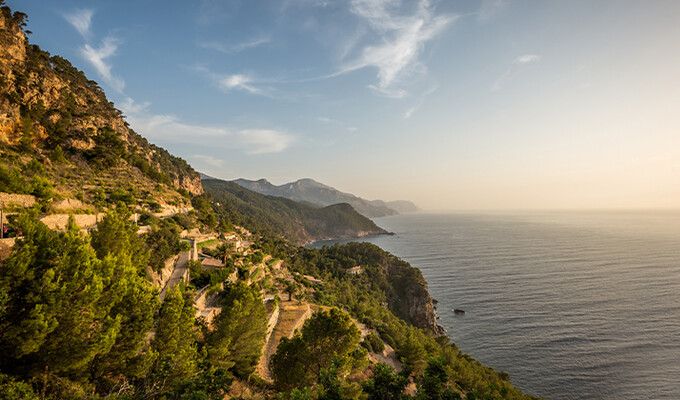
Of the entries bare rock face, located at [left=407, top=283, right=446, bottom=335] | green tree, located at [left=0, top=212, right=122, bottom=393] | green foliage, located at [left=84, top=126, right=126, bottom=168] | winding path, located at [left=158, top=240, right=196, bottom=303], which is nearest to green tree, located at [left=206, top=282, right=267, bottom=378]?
green tree, located at [left=0, top=212, right=122, bottom=393]

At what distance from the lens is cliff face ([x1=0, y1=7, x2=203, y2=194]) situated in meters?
37.2

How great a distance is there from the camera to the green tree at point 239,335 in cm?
1584

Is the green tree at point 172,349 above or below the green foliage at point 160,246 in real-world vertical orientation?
below

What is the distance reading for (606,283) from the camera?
6469 centimetres

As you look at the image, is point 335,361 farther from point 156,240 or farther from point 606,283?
point 606,283

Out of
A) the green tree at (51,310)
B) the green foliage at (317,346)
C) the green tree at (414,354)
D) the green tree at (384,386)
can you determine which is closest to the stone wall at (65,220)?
the green tree at (51,310)

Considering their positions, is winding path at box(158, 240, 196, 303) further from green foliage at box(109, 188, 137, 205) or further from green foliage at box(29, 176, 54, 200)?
green foliage at box(109, 188, 137, 205)

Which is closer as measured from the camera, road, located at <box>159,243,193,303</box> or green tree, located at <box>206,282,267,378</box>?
green tree, located at <box>206,282,267,378</box>

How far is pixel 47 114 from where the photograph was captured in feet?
147

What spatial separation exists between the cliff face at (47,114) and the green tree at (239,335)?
41033mm

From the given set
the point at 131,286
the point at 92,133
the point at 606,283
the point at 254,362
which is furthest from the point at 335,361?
the point at 606,283

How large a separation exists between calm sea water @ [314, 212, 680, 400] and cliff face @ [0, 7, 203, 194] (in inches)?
2985

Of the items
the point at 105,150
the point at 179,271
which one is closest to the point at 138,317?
the point at 179,271

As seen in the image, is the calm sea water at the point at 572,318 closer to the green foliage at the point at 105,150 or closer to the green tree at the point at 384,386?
the green tree at the point at 384,386
